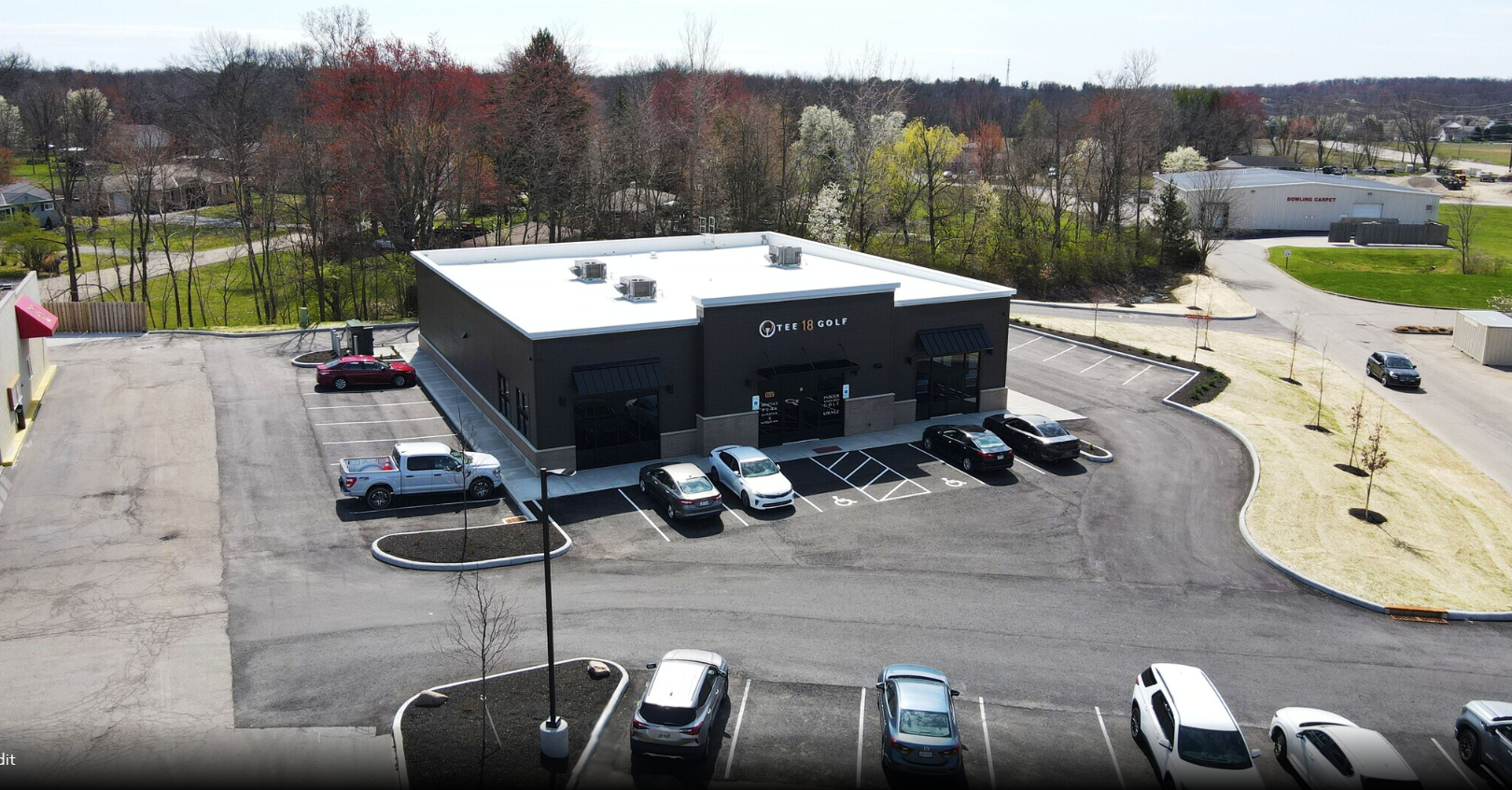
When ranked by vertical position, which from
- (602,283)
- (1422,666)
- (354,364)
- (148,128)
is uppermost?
(148,128)

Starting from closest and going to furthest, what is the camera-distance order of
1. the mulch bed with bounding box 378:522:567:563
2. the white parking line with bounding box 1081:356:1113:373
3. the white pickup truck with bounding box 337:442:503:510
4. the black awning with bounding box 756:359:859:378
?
the mulch bed with bounding box 378:522:567:563 → the white pickup truck with bounding box 337:442:503:510 → the black awning with bounding box 756:359:859:378 → the white parking line with bounding box 1081:356:1113:373

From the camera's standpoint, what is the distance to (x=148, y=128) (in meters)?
91.1

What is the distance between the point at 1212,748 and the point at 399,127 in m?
56.9

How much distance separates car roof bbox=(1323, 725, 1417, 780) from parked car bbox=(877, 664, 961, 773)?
247 inches

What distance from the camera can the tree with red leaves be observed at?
61.3 meters

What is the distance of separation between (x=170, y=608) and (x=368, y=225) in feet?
180

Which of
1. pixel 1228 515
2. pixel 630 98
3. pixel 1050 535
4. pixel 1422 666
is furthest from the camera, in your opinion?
pixel 630 98

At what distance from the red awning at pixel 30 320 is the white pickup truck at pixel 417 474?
1611cm

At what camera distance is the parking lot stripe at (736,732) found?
698 inches

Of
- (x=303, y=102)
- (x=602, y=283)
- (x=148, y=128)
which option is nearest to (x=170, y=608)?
(x=602, y=283)

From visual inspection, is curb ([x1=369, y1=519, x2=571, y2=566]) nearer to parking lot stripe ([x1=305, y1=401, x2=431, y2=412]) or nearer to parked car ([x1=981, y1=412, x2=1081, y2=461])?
parking lot stripe ([x1=305, y1=401, x2=431, y2=412])

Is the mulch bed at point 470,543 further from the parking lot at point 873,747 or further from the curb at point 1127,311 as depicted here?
the curb at point 1127,311

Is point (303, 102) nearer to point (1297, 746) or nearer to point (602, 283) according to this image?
point (602, 283)

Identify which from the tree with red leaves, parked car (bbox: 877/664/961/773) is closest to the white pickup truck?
parked car (bbox: 877/664/961/773)
